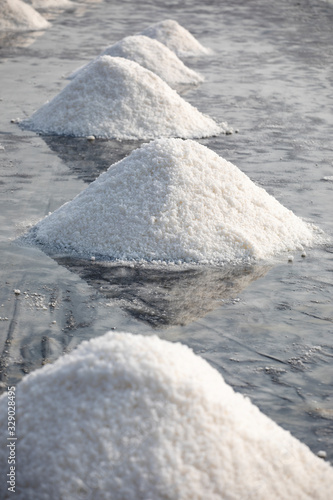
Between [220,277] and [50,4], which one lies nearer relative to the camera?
[220,277]

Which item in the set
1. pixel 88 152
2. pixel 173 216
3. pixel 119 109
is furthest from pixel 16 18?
pixel 173 216

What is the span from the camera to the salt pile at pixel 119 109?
19.4ft

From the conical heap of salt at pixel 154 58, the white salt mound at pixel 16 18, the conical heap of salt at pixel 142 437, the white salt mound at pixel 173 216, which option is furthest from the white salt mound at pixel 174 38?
the conical heap of salt at pixel 142 437

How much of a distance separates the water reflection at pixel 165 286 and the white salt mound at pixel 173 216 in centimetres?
10

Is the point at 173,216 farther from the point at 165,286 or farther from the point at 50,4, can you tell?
the point at 50,4

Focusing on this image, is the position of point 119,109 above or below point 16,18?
below

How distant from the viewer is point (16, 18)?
11500 mm

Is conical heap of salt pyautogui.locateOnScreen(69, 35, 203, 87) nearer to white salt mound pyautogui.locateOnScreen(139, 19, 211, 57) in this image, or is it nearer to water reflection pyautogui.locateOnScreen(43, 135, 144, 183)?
white salt mound pyautogui.locateOnScreen(139, 19, 211, 57)

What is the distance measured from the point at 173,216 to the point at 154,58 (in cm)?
480

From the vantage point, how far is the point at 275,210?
13.0ft

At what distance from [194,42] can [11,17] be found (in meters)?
3.30

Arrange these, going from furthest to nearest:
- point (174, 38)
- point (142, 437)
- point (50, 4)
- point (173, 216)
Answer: point (50, 4) < point (174, 38) < point (173, 216) < point (142, 437)

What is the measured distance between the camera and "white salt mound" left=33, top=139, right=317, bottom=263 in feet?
11.8

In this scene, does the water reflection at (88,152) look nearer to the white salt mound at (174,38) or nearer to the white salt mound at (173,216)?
the white salt mound at (173,216)
